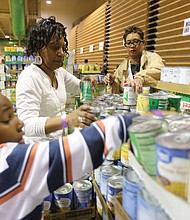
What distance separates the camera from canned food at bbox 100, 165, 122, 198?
120cm

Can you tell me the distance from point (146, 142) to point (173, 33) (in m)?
2.84

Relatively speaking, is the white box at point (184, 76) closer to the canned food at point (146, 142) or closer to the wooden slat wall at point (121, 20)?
the canned food at point (146, 142)

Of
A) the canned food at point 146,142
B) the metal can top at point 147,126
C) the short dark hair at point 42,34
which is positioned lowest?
the canned food at point 146,142

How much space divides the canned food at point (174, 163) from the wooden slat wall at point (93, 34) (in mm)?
5721

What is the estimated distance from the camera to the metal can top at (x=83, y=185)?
4.59 feet

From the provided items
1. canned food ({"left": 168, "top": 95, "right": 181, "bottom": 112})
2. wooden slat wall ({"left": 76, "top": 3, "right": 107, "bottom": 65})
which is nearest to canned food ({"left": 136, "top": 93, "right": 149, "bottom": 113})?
canned food ({"left": 168, "top": 95, "right": 181, "bottom": 112})

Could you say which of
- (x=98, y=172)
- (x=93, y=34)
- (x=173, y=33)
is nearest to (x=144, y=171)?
(x=98, y=172)

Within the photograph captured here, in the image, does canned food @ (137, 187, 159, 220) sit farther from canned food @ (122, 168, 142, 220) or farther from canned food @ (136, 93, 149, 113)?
canned food @ (136, 93, 149, 113)

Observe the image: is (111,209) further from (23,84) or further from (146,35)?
(146,35)

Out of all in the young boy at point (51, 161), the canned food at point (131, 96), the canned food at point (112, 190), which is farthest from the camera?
the canned food at point (131, 96)

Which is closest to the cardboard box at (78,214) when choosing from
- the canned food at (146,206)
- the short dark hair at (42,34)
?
the canned food at (146,206)

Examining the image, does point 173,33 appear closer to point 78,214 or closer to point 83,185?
point 83,185

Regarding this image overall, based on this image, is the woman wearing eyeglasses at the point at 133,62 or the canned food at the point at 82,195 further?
the woman wearing eyeglasses at the point at 133,62

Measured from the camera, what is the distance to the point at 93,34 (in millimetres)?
6930
